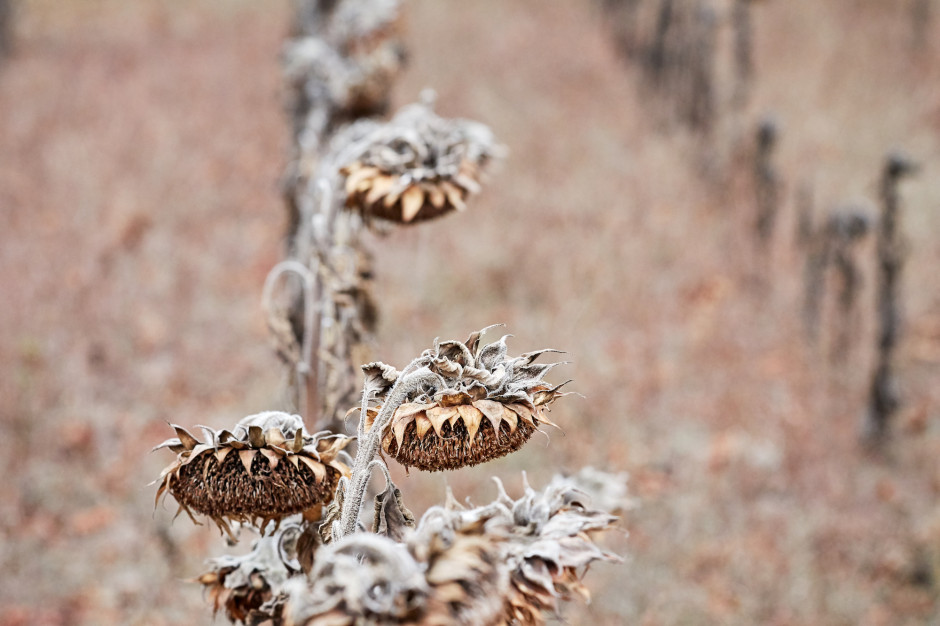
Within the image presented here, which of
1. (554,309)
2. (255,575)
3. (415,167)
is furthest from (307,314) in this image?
(554,309)

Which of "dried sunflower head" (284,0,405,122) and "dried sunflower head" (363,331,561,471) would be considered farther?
"dried sunflower head" (284,0,405,122)

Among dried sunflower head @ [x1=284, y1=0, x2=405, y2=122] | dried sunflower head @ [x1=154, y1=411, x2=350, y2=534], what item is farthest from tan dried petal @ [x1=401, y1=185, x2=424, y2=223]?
dried sunflower head @ [x1=284, y1=0, x2=405, y2=122]

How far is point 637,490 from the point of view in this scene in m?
4.68

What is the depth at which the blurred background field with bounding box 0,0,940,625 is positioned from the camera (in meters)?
4.13

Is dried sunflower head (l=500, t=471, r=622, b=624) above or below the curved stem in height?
below

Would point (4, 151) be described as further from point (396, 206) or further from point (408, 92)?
point (396, 206)

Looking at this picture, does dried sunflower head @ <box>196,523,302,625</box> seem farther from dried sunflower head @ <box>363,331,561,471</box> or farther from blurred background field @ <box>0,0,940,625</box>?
blurred background field @ <box>0,0,940,625</box>

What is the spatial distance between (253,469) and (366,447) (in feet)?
0.77

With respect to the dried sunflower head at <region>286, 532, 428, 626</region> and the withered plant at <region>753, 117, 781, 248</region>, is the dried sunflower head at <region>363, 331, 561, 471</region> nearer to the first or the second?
the dried sunflower head at <region>286, 532, 428, 626</region>

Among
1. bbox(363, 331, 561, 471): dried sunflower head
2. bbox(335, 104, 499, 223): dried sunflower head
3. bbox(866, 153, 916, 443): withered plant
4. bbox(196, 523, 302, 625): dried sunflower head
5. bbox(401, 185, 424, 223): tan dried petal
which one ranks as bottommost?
bbox(196, 523, 302, 625): dried sunflower head

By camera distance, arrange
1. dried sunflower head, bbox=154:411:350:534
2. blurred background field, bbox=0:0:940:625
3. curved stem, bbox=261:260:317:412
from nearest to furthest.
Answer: dried sunflower head, bbox=154:411:350:534 < curved stem, bbox=261:260:317:412 < blurred background field, bbox=0:0:940:625

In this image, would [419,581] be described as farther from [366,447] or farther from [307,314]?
[307,314]

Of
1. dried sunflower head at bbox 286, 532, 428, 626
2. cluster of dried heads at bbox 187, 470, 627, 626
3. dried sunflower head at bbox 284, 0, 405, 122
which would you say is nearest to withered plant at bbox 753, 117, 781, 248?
dried sunflower head at bbox 284, 0, 405, 122

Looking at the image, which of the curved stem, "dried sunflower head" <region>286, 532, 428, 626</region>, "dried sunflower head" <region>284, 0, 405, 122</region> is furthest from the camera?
"dried sunflower head" <region>284, 0, 405, 122</region>
